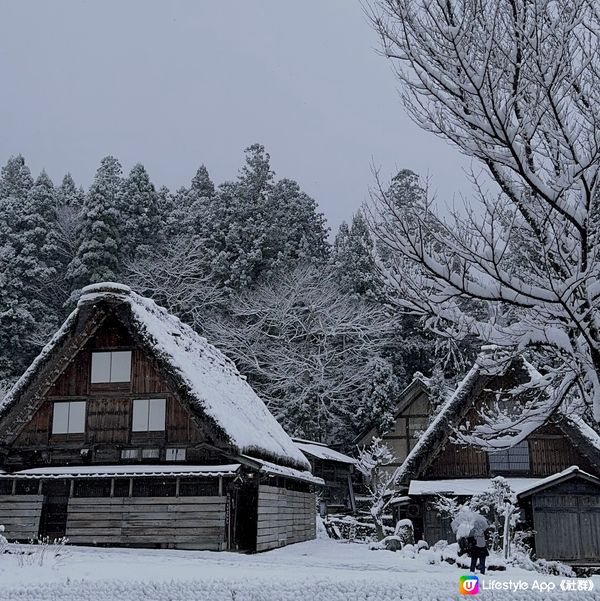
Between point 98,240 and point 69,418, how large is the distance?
20.1 metres

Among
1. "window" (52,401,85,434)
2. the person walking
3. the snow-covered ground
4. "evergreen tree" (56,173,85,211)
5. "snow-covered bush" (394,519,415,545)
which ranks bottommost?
"snow-covered bush" (394,519,415,545)

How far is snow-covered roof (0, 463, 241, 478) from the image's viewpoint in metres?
18.7

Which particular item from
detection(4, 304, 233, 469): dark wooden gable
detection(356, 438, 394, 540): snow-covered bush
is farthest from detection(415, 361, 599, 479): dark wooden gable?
detection(4, 304, 233, 469): dark wooden gable

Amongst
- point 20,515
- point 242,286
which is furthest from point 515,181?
point 242,286

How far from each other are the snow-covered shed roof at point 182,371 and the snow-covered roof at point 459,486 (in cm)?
464

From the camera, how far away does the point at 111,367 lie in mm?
21141

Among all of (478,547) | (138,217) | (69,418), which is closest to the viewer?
(478,547)

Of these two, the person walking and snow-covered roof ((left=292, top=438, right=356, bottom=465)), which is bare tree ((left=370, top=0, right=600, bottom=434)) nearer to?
the person walking

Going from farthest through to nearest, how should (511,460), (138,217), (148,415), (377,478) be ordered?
(138,217), (377,478), (511,460), (148,415)

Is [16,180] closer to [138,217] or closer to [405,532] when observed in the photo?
[138,217]

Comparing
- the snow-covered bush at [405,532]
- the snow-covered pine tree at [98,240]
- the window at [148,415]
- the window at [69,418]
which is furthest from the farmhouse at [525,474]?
the snow-covered pine tree at [98,240]

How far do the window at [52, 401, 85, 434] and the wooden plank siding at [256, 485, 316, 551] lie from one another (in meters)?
5.84

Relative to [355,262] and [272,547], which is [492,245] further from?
[355,262]

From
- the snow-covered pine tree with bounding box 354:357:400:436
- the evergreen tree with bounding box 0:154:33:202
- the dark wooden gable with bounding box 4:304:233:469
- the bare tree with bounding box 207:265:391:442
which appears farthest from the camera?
the evergreen tree with bounding box 0:154:33:202
